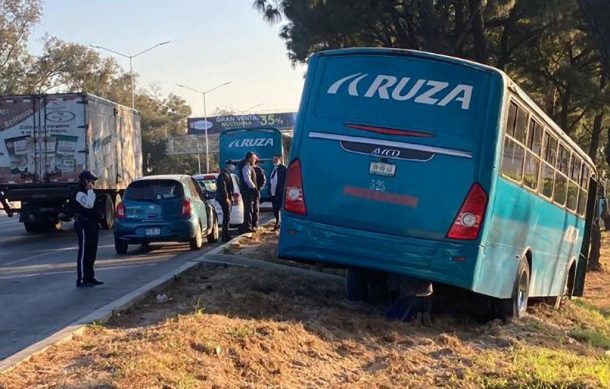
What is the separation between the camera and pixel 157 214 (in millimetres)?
16844

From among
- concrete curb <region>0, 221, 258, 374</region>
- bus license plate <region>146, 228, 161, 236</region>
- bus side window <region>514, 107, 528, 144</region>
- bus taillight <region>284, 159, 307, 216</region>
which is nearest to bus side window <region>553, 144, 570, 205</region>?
bus side window <region>514, 107, 528, 144</region>

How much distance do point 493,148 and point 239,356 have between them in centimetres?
360

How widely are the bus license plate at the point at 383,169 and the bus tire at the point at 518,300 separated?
234 centimetres

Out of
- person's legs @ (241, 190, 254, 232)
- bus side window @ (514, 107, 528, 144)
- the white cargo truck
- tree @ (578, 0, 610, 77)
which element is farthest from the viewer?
the white cargo truck

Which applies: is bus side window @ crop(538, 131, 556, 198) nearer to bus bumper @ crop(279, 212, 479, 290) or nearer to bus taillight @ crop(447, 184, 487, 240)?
bus taillight @ crop(447, 184, 487, 240)

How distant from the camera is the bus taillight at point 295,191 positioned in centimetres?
891

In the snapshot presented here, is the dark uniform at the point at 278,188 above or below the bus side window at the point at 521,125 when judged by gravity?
below

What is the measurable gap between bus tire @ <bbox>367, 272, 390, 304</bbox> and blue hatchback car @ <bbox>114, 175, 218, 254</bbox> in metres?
7.82

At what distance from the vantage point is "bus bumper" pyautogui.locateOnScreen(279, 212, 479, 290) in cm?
827

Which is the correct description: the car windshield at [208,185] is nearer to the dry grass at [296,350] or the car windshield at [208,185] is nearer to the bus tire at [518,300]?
the dry grass at [296,350]

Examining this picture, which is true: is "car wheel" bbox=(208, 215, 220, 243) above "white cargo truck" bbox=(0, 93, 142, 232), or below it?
below

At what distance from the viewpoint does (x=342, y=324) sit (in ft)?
26.5

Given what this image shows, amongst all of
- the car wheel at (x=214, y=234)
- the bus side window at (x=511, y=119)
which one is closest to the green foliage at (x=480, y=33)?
the car wheel at (x=214, y=234)

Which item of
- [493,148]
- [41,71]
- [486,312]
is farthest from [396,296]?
[41,71]
